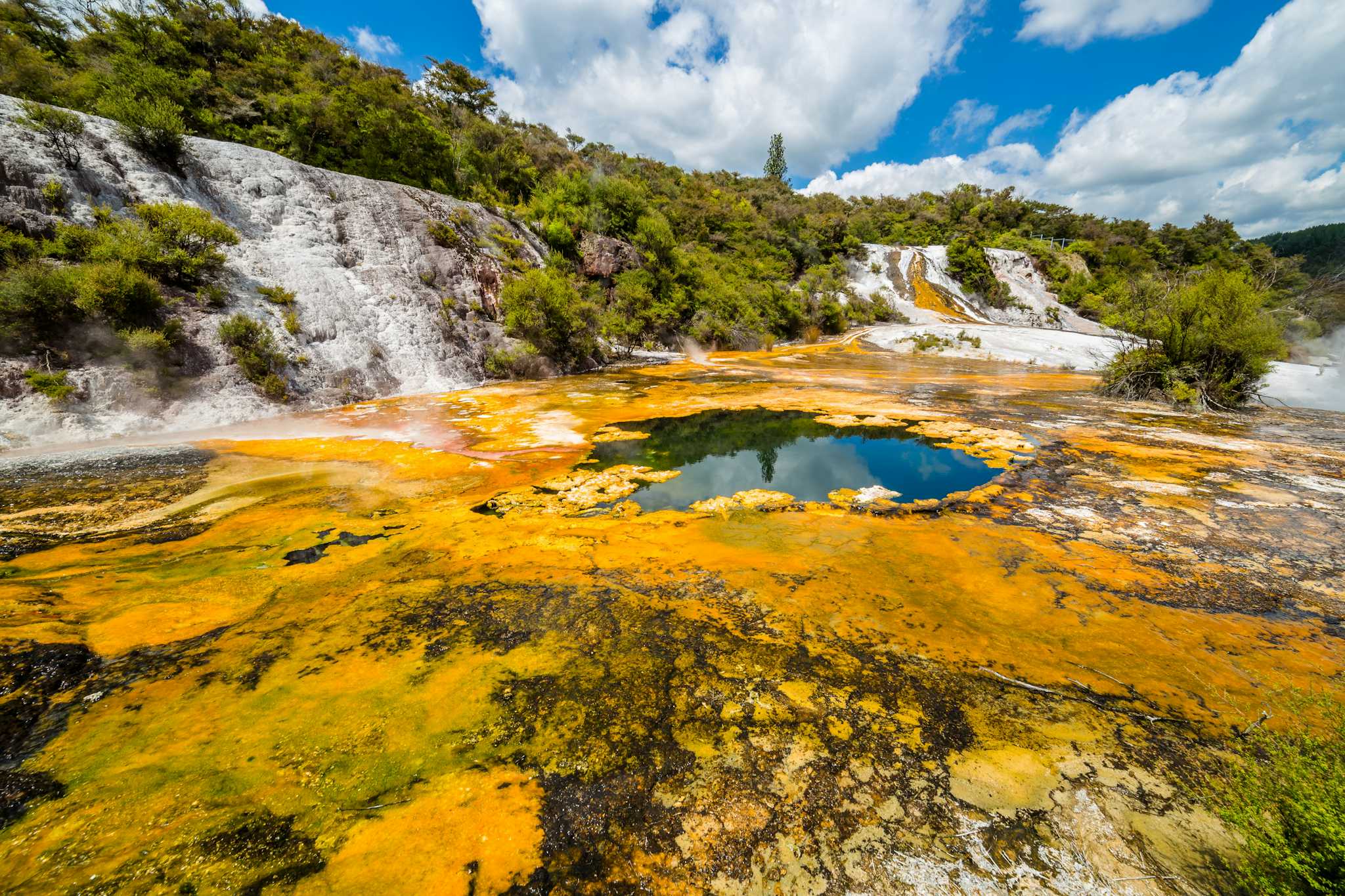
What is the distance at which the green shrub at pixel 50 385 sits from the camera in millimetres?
8383

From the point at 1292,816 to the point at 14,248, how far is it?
A: 1843 centimetres

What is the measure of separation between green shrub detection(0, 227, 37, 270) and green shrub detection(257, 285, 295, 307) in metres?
3.84

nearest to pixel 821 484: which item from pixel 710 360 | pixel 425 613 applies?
pixel 425 613

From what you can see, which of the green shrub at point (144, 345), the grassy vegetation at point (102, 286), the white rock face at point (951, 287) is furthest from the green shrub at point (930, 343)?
the green shrub at point (144, 345)

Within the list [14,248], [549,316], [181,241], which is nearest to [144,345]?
[14,248]

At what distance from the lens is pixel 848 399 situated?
13.5m

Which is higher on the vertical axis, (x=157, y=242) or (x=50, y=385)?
(x=157, y=242)

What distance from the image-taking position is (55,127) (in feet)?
36.0

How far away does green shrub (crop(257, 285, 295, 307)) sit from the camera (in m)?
13.0

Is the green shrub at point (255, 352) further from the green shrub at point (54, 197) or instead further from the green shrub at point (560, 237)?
the green shrub at point (560, 237)

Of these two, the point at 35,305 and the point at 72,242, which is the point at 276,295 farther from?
the point at 35,305

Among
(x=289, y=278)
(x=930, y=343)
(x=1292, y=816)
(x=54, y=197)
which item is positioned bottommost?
(x=1292, y=816)

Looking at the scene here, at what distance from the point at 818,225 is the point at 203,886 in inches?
1942

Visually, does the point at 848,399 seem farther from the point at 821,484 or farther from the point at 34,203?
the point at 34,203
